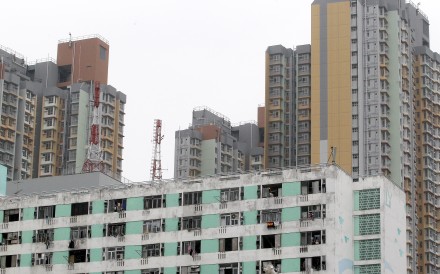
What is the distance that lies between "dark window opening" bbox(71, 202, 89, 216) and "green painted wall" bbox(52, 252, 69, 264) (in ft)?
14.6

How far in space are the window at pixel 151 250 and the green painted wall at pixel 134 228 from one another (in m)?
1.86

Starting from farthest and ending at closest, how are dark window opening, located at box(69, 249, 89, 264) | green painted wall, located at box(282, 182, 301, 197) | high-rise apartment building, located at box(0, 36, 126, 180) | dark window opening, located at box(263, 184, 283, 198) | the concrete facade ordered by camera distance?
high-rise apartment building, located at box(0, 36, 126, 180)
dark window opening, located at box(69, 249, 89, 264)
dark window opening, located at box(263, 184, 283, 198)
green painted wall, located at box(282, 182, 301, 197)
the concrete facade

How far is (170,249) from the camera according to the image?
10431 centimetres

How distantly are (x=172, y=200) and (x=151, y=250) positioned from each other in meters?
5.75

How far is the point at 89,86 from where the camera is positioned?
187 metres

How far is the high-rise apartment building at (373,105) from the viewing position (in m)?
170

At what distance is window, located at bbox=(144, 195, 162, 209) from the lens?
349 feet

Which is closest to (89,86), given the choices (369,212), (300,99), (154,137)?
(154,137)

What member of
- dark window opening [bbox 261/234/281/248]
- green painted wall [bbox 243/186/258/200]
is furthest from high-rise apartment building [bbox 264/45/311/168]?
dark window opening [bbox 261/234/281/248]

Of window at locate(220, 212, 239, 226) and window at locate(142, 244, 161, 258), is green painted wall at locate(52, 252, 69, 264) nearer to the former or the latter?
window at locate(142, 244, 161, 258)

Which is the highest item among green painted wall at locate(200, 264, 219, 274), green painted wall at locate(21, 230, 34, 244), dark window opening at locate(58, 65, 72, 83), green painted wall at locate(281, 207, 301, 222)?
dark window opening at locate(58, 65, 72, 83)

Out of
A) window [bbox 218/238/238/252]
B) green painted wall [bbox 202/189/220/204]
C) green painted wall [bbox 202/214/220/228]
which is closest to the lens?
window [bbox 218/238/238/252]

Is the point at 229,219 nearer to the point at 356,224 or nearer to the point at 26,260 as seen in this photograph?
the point at 356,224

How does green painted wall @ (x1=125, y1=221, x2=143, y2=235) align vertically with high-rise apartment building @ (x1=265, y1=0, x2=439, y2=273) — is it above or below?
below
